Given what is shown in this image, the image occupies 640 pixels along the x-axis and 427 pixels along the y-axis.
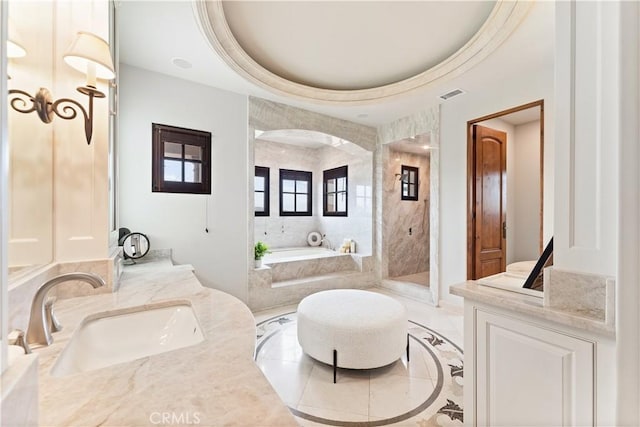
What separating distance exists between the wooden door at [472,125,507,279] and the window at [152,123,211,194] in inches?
126

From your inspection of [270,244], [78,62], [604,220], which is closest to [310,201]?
[270,244]

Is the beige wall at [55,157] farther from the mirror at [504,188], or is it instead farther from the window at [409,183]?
the window at [409,183]

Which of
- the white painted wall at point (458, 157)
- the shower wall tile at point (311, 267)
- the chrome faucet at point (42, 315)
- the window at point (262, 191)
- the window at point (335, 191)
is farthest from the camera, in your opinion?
the window at point (262, 191)

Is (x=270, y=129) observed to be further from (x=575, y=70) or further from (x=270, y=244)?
(x=575, y=70)

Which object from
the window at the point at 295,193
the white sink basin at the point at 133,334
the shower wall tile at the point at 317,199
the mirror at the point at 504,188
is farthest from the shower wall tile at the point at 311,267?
the white sink basin at the point at 133,334

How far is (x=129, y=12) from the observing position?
6.38 ft

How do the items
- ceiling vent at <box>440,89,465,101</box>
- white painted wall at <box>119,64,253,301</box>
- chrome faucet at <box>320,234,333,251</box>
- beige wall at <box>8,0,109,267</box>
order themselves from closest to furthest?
beige wall at <box>8,0,109,267</box> → white painted wall at <box>119,64,253,301</box> → ceiling vent at <box>440,89,465,101</box> → chrome faucet at <box>320,234,333,251</box>

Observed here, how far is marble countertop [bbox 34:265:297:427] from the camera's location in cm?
56

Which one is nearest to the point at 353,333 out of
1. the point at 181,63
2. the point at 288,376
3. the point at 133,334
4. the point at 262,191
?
the point at 288,376

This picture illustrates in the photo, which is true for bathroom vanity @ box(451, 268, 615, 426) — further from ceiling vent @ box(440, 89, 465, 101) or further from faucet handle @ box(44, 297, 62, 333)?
ceiling vent @ box(440, 89, 465, 101)

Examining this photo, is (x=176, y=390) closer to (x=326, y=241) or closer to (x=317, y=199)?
(x=326, y=241)

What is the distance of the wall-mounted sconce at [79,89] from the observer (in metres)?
1.12

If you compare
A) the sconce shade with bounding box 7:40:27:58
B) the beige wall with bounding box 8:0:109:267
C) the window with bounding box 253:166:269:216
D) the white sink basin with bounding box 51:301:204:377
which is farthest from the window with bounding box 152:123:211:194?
the window with bounding box 253:166:269:216

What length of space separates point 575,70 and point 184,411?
1623mm
